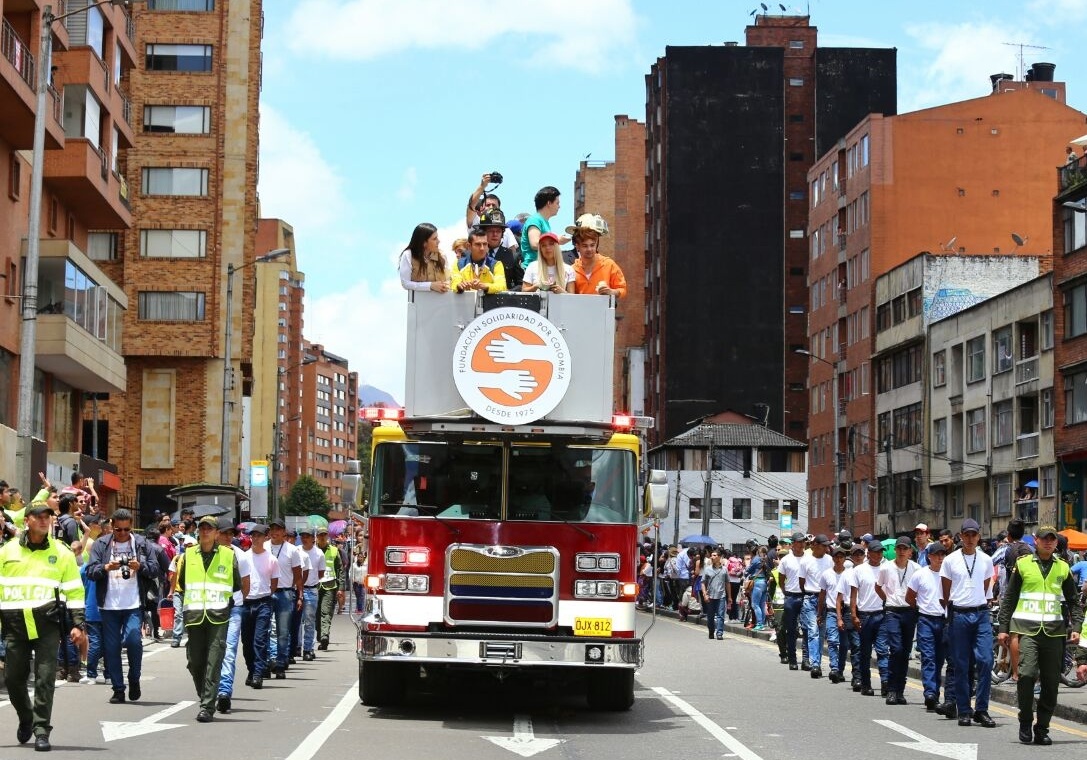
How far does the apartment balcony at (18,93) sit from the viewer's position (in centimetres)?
3803

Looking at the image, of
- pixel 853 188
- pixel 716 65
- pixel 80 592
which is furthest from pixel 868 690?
pixel 716 65

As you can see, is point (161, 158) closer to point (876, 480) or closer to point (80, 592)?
point (876, 480)

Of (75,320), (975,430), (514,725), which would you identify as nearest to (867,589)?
(514,725)

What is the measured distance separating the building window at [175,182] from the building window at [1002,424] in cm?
3245

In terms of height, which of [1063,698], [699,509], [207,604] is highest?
[699,509]

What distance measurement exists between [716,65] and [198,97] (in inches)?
1826

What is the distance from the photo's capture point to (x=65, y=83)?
4788 cm

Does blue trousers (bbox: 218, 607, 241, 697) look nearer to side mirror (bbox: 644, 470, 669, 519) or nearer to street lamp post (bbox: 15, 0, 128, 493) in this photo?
side mirror (bbox: 644, 470, 669, 519)

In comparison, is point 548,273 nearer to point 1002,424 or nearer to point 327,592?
point 327,592

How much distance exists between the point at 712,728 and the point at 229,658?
15.2ft

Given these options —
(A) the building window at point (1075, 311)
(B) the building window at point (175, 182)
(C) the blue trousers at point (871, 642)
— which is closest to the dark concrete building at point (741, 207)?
(B) the building window at point (175, 182)

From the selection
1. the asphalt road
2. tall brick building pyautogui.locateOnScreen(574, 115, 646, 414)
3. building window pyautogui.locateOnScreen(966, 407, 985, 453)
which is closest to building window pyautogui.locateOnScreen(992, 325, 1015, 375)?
building window pyautogui.locateOnScreen(966, 407, 985, 453)

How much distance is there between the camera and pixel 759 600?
36938 millimetres

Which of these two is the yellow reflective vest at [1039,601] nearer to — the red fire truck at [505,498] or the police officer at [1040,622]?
the police officer at [1040,622]
